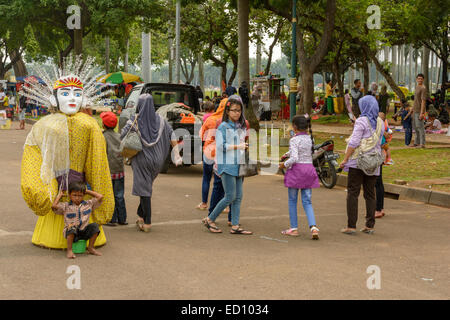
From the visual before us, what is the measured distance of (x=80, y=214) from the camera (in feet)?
21.0

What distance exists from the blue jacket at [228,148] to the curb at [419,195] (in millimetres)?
4353

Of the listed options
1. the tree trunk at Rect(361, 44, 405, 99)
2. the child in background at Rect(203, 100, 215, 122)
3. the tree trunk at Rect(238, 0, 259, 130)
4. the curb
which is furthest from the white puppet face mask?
the tree trunk at Rect(361, 44, 405, 99)

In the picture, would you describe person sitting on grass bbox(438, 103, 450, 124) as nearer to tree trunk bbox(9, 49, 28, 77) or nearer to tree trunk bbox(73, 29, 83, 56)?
Result: tree trunk bbox(73, 29, 83, 56)

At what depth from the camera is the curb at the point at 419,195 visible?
10.3m

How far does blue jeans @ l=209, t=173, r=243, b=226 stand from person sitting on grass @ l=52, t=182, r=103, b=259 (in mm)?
1824

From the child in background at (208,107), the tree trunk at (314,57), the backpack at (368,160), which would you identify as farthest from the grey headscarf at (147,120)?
the tree trunk at (314,57)

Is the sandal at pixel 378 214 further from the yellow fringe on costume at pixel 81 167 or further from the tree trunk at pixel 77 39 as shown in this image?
the tree trunk at pixel 77 39

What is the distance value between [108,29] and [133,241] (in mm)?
29240

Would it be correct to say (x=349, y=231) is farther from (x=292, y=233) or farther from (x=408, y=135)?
(x=408, y=135)

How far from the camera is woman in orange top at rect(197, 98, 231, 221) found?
838 centimetres

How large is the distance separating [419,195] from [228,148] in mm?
4689

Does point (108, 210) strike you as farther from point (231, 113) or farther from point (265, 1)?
point (265, 1)

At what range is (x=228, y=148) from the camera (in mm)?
7559

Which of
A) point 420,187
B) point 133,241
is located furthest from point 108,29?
point 133,241
